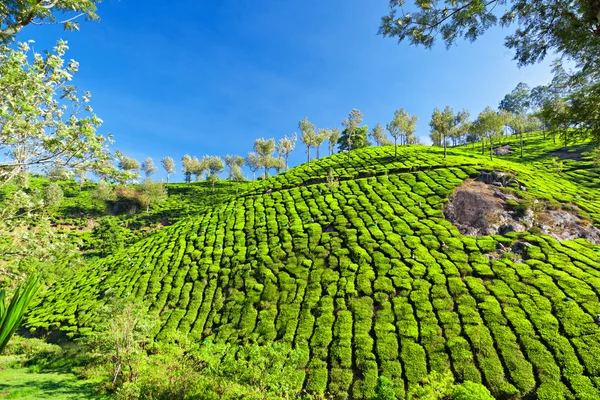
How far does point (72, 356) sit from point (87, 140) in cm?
2312

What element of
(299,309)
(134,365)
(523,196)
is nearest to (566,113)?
(299,309)

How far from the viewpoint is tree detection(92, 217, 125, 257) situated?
45781mm

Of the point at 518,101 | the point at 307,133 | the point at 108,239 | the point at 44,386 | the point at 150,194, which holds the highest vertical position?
the point at 518,101

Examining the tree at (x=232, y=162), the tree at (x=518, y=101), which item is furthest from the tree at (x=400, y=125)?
the tree at (x=518, y=101)

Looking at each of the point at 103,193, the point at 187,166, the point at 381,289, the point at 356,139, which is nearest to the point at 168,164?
the point at 187,166

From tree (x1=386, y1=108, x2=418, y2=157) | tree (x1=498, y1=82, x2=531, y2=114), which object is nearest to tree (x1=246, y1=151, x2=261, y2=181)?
tree (x1=386, y1=108, x2=418, y2=157)

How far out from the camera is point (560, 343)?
607 inches

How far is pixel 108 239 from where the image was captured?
1855 inches

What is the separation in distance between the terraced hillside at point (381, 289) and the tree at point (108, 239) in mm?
6996

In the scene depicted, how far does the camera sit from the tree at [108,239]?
150 feet

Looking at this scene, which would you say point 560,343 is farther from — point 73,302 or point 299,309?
point 73,302

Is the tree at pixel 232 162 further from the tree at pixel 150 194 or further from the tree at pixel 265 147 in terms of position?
the tree at pixel 150 194

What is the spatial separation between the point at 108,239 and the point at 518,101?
152 metres

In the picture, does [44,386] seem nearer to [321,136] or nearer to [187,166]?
[321,136]
